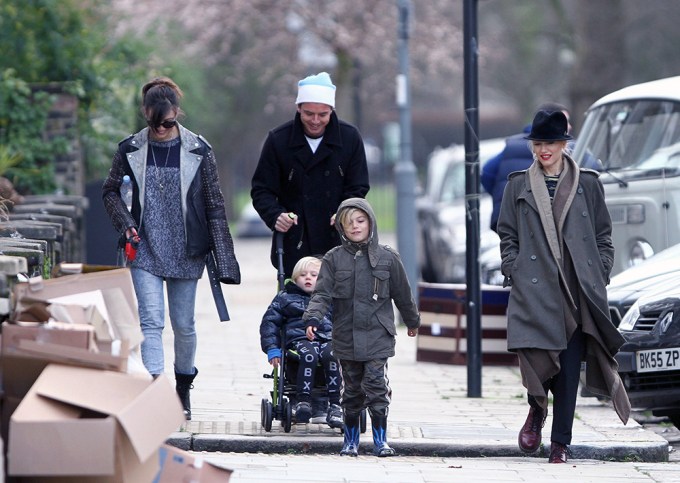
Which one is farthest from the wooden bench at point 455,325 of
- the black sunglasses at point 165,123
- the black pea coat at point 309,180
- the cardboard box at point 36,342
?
the cardboard box at point 36,342

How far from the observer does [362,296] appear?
24.4 feet

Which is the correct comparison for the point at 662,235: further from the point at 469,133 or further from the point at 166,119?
the point at 166,119

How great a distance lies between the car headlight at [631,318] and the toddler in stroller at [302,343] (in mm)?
1864

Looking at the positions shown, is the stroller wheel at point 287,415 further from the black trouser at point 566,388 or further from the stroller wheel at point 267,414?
the black trouser at point 566,388

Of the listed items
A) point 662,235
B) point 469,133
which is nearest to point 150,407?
point 469,133

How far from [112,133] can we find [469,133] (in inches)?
290

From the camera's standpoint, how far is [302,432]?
803 centimetres

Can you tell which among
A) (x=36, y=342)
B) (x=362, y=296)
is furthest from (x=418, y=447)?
(x=36, y=342)

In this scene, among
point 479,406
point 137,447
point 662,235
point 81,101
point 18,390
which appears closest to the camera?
point 137,447

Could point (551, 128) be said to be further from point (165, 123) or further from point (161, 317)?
point (161, 317)

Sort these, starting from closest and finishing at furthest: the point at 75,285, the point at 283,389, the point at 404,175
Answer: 1. the point at 75,285
2. the point at 283,389
3. the point at 404,175

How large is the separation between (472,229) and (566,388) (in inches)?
106

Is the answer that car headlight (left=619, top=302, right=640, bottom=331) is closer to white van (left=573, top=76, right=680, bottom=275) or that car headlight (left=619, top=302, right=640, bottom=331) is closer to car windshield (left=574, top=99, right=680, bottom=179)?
white van (left=573, top=76, right=680, bottom=275)

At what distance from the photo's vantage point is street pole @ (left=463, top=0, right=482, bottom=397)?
32.4ft
